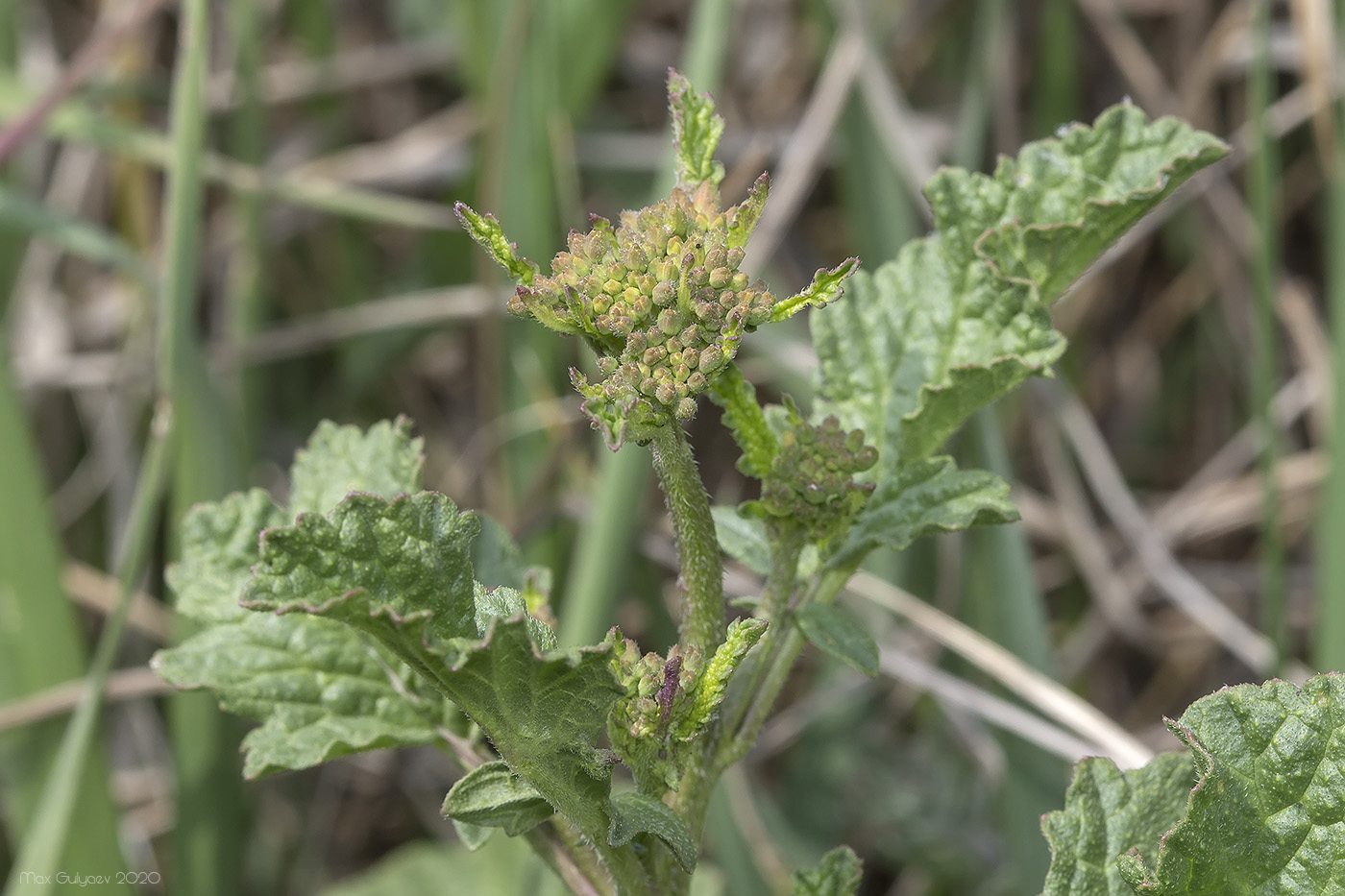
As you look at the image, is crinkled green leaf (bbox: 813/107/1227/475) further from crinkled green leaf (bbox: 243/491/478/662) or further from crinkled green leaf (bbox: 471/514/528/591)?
crinkled green leaf (bbox: 243/491/478/662)

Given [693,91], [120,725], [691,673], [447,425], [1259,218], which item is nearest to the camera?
[691,673]

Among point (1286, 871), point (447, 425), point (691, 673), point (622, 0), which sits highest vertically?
point (622, 0)

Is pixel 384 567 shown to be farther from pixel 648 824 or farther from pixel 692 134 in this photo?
pixel 692 134

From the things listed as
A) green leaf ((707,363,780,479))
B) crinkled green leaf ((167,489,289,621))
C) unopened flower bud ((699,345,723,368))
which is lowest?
unopened flower bud ((699,345,723,368))

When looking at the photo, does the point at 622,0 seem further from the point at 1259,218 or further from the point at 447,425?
the point at 1259,218

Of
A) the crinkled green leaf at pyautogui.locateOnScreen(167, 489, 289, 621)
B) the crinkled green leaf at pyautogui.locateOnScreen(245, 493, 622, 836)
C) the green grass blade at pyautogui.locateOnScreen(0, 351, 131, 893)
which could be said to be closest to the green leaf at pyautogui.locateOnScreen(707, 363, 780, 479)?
the crinkled green leaf at pyautogui.locateOnScreen(245, 493, 622, 836)

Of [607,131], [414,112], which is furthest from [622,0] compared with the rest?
[414,112]

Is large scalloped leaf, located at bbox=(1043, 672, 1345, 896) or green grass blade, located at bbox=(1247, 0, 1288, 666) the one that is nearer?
large scalloped leaf, located at bbox=(1043, 672, 1345, 896)
